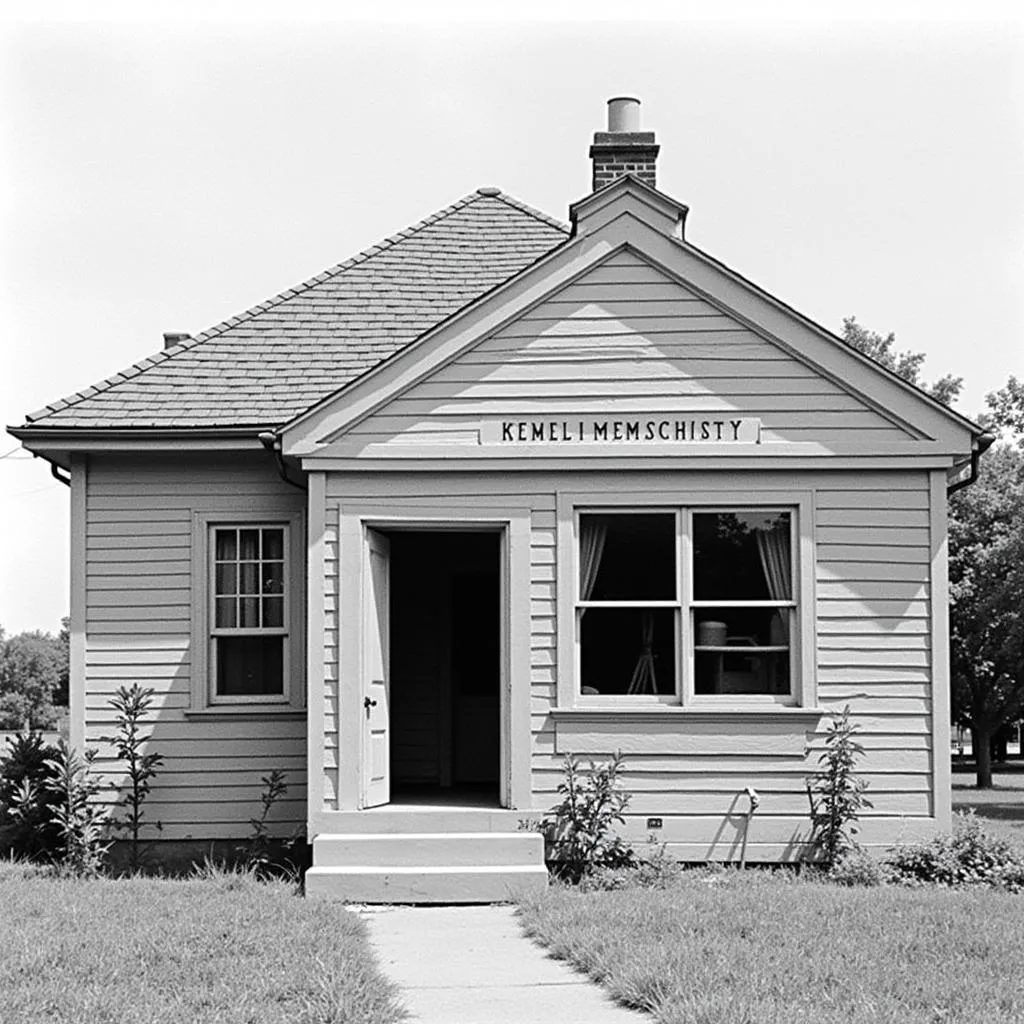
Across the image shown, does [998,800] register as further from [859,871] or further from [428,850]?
[428,850]

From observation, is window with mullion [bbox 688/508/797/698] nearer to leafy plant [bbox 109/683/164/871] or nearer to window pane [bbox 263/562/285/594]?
window pane [bbox 263/562/285/594]

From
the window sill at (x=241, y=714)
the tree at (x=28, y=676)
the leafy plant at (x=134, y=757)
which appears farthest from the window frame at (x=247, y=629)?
the tree at (x=28, y=676)

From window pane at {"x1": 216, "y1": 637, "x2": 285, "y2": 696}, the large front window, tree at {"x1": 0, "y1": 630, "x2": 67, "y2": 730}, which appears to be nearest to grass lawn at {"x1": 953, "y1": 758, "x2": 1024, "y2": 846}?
the large front window

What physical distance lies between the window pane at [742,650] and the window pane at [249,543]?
438cm

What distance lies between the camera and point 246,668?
556 inches

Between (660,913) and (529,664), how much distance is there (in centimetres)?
319

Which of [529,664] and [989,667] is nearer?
[529,664]

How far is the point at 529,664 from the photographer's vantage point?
12.5 metres

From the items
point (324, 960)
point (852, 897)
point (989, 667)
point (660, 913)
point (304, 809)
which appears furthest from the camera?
point (989, 667)

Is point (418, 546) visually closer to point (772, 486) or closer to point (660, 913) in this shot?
point (772, 486)

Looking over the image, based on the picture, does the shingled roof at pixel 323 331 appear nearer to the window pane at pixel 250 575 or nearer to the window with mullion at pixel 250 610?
the window with mullion at pixel 250 610

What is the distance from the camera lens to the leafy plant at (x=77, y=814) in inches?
506

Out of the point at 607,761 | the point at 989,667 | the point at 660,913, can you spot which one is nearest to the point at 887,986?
the point at 660,913

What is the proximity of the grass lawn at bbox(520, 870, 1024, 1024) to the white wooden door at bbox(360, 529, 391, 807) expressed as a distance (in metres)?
2.16
